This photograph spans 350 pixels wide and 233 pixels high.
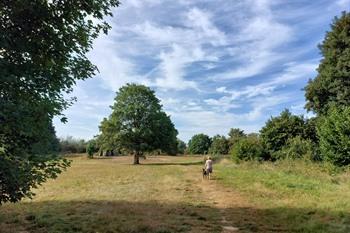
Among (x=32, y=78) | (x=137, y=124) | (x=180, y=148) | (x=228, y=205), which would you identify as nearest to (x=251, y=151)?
(x=137, y=124)

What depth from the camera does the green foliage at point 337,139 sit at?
25.5 metres

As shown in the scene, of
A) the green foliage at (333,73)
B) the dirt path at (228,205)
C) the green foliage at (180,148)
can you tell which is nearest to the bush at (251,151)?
the green foliage at (333,73)

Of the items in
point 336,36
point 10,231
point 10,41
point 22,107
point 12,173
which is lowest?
point 10,231

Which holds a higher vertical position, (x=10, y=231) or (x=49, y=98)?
(x=49, y=98)

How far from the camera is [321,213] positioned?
12367mm

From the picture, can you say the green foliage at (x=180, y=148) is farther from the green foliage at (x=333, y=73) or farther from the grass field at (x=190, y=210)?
the grass field at (x=190, y=210)

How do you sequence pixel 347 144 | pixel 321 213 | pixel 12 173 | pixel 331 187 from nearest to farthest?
pixel 12 173 < pixel 321 213 < pixel 331 187 < pixel 347 144

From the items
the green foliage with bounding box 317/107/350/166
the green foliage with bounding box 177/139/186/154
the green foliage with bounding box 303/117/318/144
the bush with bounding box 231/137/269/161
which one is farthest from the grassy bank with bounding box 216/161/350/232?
the green foliage with bounding box 177/139/186/154

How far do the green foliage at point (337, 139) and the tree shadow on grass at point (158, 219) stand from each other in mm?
14241

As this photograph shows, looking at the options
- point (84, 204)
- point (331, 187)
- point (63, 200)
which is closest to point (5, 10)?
point (84, 204)

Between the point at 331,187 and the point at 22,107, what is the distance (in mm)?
14826

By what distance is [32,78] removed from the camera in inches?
323

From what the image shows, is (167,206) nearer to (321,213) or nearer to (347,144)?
(321,213)

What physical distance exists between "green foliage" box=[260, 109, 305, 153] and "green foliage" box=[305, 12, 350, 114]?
239 cm
